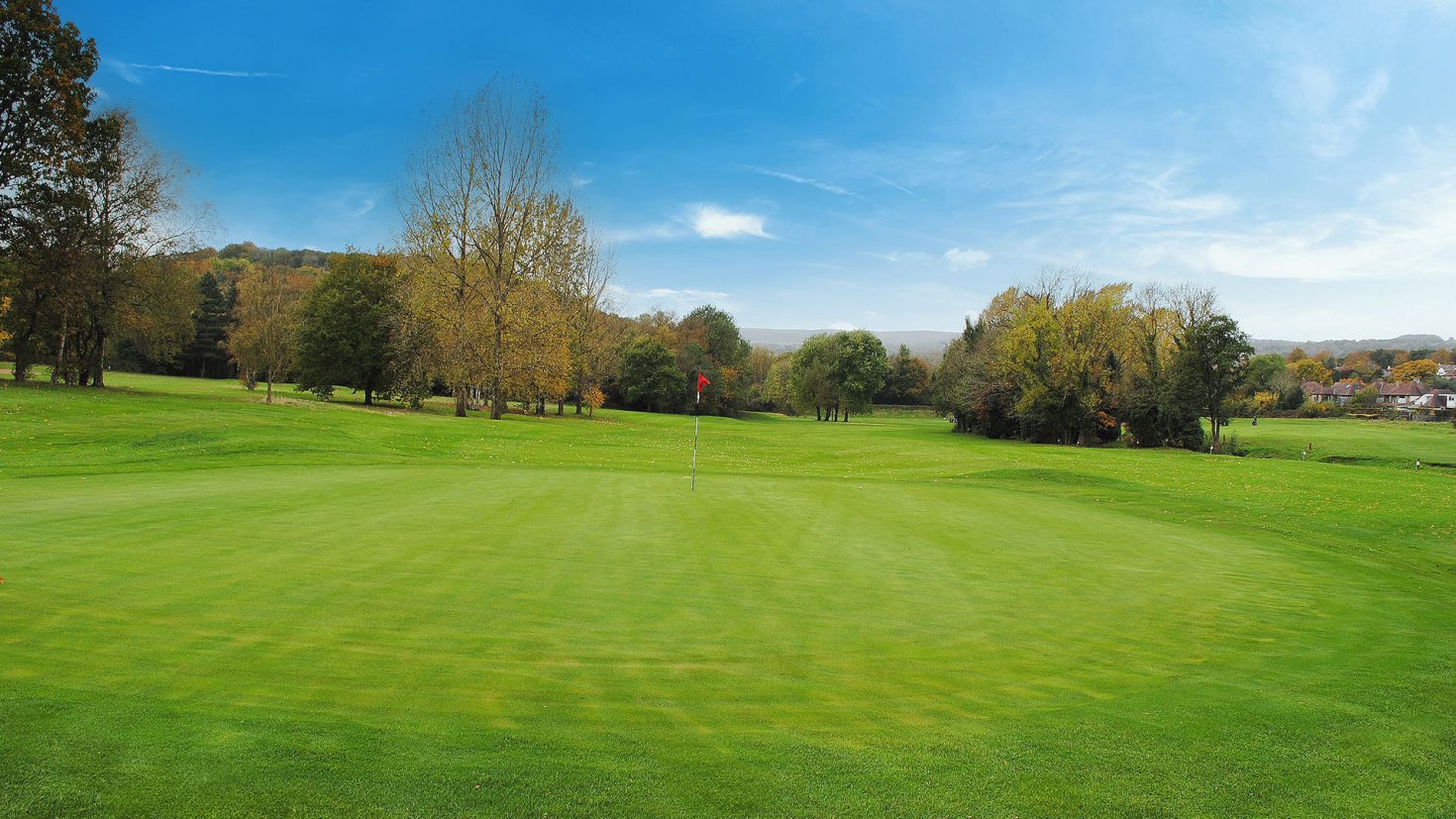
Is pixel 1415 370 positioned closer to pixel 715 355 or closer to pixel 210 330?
pixel 715 355

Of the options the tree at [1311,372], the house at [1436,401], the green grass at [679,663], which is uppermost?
the tree at [1311,372]

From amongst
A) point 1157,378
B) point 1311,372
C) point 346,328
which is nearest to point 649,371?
point 346,328

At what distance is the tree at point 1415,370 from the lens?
12019cm

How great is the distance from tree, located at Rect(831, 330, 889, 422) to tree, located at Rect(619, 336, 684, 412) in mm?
17915

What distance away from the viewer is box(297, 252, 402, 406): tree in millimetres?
50484

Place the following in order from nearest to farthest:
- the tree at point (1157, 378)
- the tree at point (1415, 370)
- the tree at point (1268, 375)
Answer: the tree at point (1157, 378) < the tree at point (1268, 375) < the tree at point (1415, 370)

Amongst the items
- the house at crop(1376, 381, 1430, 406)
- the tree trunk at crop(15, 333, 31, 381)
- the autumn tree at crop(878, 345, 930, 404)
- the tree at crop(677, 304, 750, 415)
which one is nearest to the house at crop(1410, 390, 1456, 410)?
the house at crop(1376, 381, 1430, 406)

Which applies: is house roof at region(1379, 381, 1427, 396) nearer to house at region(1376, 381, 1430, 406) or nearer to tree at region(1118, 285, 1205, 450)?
house at region(1376, 381, 1430, 406)

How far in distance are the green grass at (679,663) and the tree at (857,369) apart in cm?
6630

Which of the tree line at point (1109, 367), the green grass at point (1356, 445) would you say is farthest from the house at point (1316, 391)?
the tree line at point (1109, 367)

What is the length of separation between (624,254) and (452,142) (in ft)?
62.3

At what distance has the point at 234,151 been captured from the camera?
3712cm

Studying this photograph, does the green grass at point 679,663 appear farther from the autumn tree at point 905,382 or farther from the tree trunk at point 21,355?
the autumn tree at point 905,382

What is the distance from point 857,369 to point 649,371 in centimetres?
2296
